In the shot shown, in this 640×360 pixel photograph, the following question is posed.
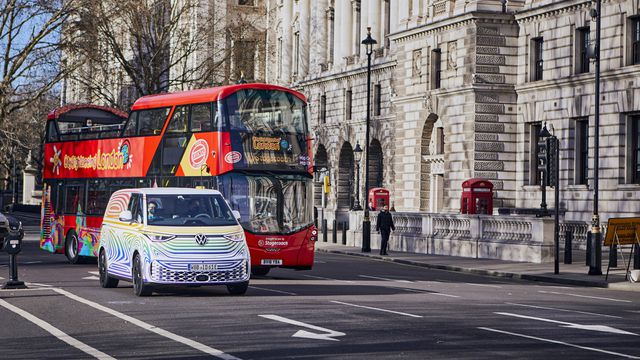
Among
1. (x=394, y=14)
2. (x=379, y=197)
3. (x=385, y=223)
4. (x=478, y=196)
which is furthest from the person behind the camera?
(x=394, y=14)

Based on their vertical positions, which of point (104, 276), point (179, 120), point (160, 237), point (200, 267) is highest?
point (179, 120)

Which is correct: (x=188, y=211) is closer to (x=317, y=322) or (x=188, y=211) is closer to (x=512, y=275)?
(x=317, y=322)

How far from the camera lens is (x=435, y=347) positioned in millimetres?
14195

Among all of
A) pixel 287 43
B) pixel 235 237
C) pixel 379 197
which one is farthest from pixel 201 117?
pixel 287 43

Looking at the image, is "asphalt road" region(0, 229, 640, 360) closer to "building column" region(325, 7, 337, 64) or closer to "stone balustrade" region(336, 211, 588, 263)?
"stone balustrade" region(336, 211, 588, 263)

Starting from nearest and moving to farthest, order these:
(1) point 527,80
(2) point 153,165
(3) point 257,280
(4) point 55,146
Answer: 1. (3) point 257,280
2. (2) point 153,165
3. (4) point 55,146
4. (1) point 527,80

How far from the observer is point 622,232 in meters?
31.3

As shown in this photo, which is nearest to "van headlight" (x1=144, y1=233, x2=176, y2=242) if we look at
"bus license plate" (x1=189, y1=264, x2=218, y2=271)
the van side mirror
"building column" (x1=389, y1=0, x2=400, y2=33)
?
"bus license plate" (x1=189, y1=264, x2=218, y2=271)

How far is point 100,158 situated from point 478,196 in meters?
22.5

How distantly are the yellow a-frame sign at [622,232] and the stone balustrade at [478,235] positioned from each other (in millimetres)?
6373

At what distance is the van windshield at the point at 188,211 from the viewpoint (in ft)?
70.7

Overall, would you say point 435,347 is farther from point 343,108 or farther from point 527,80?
point 343,108

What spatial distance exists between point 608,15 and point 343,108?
29965 mm

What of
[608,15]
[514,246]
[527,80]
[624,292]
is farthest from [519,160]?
[624,292]
